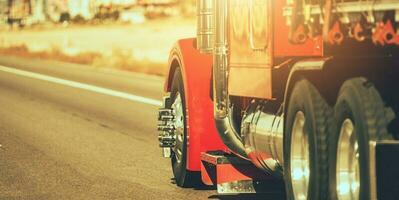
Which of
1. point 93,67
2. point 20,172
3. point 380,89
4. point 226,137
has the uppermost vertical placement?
point 380,89

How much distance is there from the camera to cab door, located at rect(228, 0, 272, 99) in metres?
8.45

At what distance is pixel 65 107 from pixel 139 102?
1.58 m

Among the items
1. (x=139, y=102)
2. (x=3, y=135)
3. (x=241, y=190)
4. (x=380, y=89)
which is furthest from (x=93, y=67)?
(x=380, y=89)

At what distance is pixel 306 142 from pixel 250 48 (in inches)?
46.3

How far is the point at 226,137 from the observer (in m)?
10.0

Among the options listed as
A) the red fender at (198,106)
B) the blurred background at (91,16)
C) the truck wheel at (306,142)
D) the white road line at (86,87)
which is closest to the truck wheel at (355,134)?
the truck wheel at (306,142)

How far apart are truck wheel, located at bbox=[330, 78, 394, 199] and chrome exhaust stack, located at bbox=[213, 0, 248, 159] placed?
2463 millimetres

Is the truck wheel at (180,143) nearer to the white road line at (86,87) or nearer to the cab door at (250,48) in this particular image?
the cab door at (250,48)

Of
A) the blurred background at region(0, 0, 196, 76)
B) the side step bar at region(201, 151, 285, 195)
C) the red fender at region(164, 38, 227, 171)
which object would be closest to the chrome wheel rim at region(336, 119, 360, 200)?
the side step bar at region(201, 151, 285, 195)

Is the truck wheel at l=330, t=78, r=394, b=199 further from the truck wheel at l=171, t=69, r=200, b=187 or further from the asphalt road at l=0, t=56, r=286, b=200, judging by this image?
the truck wheel at l=171, t=69, r=200, b=187

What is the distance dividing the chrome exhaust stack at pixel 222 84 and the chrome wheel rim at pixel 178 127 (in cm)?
128

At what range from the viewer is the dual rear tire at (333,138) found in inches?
262

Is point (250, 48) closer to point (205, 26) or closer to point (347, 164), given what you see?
point (205, 26)

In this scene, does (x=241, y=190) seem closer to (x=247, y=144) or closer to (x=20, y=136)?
(x=247, y=144)
